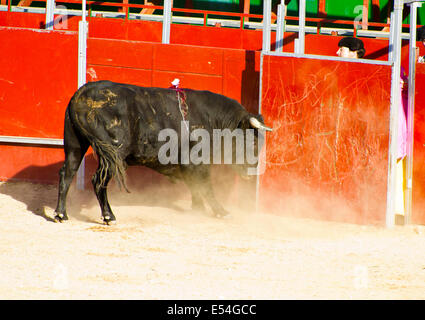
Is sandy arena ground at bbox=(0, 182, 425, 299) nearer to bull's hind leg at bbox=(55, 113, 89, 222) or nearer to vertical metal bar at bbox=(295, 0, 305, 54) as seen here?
bull's hind leg at bbox=(55, 113, 89, 222)

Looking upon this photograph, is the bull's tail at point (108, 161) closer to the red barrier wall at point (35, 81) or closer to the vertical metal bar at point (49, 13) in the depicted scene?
the red barrier wall at point (35, 81)

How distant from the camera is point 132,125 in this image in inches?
293

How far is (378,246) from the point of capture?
23.0 feet

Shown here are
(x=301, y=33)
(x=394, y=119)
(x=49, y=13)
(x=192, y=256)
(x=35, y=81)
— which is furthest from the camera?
(x=49, y=13)

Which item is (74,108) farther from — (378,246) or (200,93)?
(378,246)

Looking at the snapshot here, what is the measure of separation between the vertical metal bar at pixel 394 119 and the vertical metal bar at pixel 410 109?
0.20 meters

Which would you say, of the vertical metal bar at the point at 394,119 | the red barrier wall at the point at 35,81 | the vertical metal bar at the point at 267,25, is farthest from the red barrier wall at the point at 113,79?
the vertical metal bar at the point at 394,119

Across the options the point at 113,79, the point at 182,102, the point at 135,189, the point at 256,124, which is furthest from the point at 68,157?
the point at 256,124

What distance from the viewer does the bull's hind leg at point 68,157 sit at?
740cm

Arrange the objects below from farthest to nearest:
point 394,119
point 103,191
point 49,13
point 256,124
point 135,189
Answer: point 49,13 < point 135,189 < point 256,124 < point 394,119 < point 103,191

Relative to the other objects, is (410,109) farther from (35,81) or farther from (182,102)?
(35,81)

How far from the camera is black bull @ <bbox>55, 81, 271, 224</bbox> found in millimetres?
7234

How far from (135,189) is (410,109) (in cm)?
323
